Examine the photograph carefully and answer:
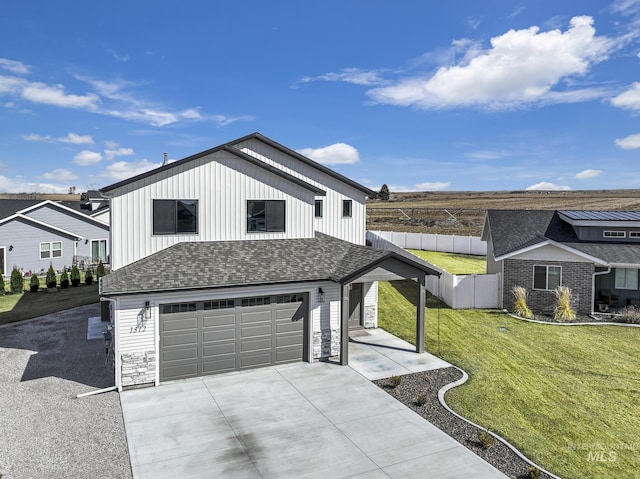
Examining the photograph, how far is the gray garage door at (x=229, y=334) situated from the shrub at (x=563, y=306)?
43.4ft

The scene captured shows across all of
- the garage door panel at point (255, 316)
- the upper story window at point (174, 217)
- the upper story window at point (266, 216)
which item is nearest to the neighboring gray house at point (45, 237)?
the upper story window at point (174, 217)

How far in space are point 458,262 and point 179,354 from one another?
26.2 metres

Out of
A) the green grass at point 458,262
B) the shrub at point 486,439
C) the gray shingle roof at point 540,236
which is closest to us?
the shrub at point 486,439

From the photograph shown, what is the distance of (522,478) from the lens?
784cm

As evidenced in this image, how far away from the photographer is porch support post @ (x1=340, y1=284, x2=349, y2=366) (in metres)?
13.5

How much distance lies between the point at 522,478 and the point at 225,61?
22.6 meters

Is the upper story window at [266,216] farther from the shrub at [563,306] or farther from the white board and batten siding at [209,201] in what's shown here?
the shrub at [563,306]

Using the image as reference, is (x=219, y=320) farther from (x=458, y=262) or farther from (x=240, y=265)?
(x=458, y=262)

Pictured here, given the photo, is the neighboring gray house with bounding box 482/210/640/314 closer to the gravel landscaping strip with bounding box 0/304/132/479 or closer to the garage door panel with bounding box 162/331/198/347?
the garage door panel with bounding box 162/331/198/347

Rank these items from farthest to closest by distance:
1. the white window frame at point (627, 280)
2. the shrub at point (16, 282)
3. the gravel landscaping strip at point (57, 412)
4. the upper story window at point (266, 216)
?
1. the shrub at point (16, 282)
2. the white window frame at point (627, 280)
3. the upper story window at point (266, 216)
4. the gravel landscaping strip at point (57, 412)

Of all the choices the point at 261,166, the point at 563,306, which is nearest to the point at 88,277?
the point at 261,166

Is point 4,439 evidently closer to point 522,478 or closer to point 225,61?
point 522,478

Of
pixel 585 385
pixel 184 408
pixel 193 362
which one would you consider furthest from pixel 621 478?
pixel 193 362

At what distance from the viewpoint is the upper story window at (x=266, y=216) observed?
15.4 meters
